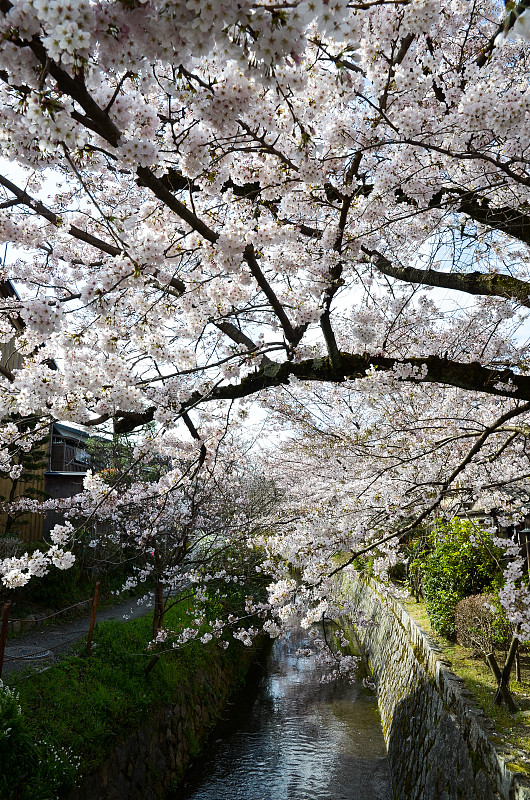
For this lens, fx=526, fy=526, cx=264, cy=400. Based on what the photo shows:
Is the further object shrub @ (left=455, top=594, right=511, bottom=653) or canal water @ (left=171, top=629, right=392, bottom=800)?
canal water @ (left=171, top=629, right=392, bottom=800)

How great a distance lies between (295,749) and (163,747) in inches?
81.9

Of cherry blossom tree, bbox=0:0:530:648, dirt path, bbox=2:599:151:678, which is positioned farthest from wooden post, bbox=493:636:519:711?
dirt path, bbox=2:599:151:678

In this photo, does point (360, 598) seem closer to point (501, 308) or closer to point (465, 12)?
point (501, 308)

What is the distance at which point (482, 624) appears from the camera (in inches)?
241

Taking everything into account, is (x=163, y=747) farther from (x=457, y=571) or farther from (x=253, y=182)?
(x=253, y=182)

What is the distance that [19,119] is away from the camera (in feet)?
7.35

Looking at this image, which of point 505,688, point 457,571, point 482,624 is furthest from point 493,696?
point 457,571

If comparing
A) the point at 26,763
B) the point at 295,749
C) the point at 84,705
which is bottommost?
the point at 295,749

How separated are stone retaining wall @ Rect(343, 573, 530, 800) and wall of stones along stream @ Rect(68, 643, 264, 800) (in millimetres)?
2833

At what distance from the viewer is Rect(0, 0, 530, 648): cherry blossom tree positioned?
5.54 feet

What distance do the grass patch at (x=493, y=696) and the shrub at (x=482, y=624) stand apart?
184 mm

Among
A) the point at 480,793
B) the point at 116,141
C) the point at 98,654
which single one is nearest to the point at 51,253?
the point at 116,141

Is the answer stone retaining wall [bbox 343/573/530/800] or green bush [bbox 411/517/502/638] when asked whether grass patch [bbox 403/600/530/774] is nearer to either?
stone retaining wall [bbox 343/573/530/800]

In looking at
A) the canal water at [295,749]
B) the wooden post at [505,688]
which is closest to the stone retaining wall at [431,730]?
the wooden post at [505,688]
